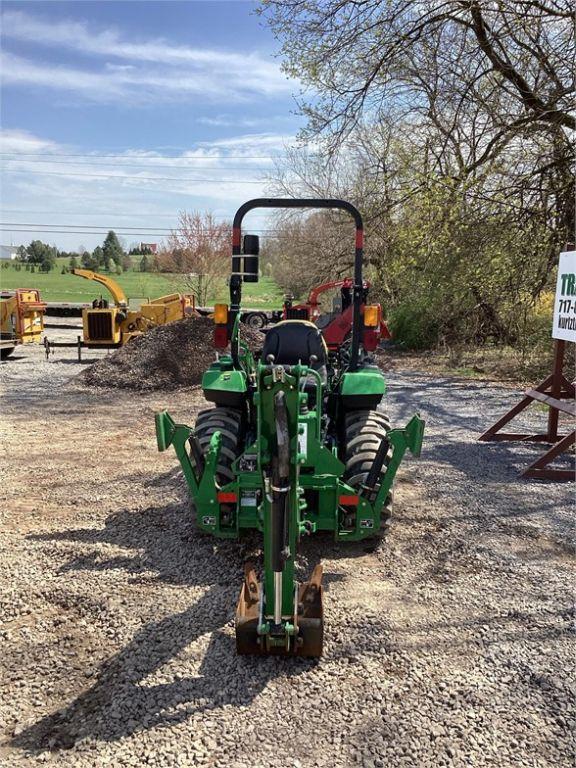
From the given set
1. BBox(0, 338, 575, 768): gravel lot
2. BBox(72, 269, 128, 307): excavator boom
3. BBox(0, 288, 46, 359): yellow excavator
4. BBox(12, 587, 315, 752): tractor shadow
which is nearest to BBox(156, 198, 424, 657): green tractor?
BBox(12, 587, 315, 752): tractor shadow

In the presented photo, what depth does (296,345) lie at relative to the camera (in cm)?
505

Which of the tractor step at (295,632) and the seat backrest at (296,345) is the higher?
the seat backrest at (296,345)

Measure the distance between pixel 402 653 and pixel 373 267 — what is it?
19532mm

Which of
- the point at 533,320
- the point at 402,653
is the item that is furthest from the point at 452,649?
the point at 533,320

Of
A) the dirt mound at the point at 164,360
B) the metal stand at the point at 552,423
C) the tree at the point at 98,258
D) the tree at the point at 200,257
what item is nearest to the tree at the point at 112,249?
the tree at the point at 98,258

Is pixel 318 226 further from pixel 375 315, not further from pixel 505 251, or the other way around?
pixel 375 315

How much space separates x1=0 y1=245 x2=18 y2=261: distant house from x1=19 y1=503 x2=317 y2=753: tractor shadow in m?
54.0

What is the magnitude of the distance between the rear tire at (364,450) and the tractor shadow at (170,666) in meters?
0.88

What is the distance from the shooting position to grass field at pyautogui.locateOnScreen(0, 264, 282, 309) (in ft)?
116

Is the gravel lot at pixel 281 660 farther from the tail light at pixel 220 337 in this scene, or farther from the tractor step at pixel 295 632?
the tail light at pixel 220 337

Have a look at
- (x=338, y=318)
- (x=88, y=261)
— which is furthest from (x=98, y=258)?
(x=338, y=318)

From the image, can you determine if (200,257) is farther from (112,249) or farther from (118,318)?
(112,249)

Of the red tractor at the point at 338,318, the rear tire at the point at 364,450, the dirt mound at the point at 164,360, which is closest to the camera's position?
the rear tire at the point at 364,450

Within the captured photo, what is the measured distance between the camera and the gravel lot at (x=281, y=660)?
2510 millimetres
